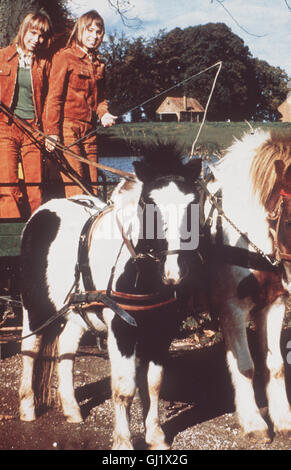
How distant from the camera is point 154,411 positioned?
3.69 m

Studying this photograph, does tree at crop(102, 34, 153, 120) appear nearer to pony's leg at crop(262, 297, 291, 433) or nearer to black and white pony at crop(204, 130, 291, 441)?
black and white pony at crop(204, 130, 291, 441)

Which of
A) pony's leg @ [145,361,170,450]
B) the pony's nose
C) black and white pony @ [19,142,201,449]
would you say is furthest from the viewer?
pony's leg @ [145,361,170,450]

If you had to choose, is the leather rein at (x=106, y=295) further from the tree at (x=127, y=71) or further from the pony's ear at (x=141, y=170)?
the tree at (x=127, y=71)

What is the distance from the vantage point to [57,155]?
4.66 meters

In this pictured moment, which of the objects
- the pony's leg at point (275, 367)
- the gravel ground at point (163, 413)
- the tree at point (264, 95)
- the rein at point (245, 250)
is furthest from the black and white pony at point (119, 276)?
the tree at point (264, 95)

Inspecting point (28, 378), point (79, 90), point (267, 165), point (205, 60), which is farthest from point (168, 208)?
point (205, 60)

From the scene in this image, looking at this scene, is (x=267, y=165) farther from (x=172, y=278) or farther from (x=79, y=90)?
(x=79, y=90)

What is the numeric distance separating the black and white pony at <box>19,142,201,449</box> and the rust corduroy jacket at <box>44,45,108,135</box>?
1000mm

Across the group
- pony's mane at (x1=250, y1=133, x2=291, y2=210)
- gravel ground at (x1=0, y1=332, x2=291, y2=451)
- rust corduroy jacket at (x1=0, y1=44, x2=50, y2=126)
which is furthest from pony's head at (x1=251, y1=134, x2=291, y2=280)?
rust corduroy jacket at (x1=0, y1=44, x2=50, y2=126)

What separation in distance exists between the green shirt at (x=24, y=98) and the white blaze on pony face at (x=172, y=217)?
98.5 inches

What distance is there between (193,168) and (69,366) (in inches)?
76.2

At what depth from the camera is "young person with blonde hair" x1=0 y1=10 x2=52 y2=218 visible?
16.1 feet

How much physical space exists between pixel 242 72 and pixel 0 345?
1458cm
